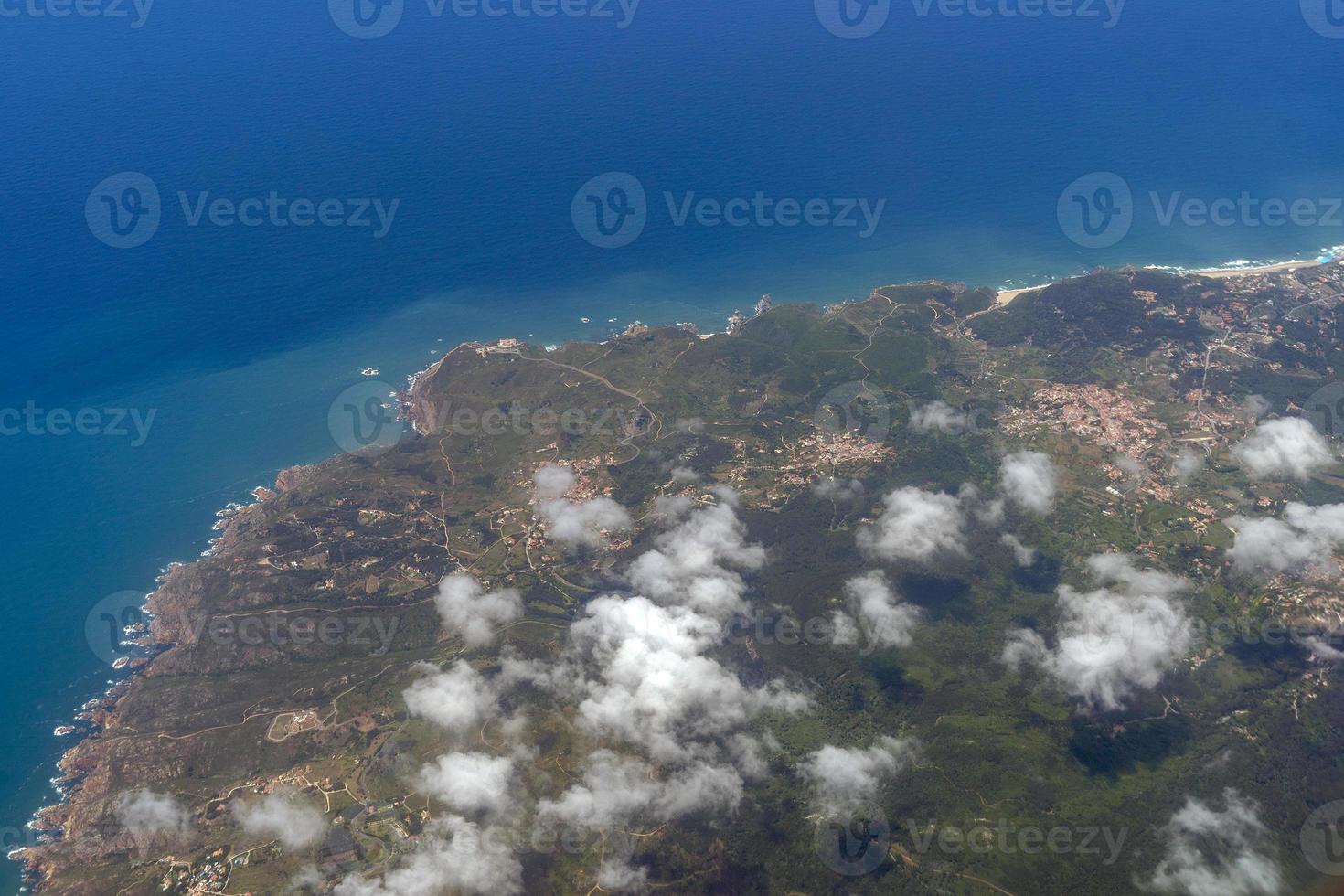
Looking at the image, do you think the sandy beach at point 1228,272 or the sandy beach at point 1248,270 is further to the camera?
the sandy beach at point 1248,270

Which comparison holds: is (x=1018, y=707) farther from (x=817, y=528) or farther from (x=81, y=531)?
(x=81, y=531)

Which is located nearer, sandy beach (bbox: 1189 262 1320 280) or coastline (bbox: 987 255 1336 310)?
coastline (bbox: 987 255 1336 310)

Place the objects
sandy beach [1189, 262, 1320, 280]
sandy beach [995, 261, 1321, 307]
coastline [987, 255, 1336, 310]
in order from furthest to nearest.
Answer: sandy beach [1189, 262, 1320, 280] → sandy beach [995, 261, 1321, 307] → coastline [987, 255, 1336, 310]

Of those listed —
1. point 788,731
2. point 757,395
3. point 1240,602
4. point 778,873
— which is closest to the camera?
point 778,873

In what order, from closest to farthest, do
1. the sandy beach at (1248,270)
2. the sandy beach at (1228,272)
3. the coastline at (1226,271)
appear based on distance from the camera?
the coastline at (1226,271) → the sandy beach at (1228,272) → the sandy beach at (1248,270)

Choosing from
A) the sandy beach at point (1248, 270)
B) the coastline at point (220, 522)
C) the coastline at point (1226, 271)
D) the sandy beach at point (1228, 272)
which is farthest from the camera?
the sandy beach at point (1248, 270)

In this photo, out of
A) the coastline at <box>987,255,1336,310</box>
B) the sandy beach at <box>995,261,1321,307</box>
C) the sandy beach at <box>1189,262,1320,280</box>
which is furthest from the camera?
the sandy beach at <box>1189,262,1320,280</box>

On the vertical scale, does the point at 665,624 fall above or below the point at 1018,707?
above

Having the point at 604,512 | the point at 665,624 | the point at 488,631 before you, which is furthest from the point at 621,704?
the point at 604,512
